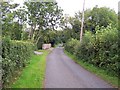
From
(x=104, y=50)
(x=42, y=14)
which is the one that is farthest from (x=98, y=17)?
(x=104, y=50)

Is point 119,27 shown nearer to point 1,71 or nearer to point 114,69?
point 114,69

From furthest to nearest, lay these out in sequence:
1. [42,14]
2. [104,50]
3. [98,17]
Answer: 1. [98,17]
2. [42,14]
3. [104,50]

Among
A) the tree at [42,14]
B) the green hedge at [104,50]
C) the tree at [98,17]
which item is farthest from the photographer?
the tree at [98,17]

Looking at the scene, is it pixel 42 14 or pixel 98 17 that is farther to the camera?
pixel 98 17

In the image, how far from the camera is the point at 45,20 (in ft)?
166

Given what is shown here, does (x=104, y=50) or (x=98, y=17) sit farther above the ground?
(x=98, y=17)

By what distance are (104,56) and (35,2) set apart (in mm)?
33496

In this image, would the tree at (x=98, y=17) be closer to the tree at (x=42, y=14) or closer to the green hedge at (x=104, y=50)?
the tree at (x=42, y=14)

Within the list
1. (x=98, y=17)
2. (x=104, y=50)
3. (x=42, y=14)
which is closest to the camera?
(x=104, y=50)

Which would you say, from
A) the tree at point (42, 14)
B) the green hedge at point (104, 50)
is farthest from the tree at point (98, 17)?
the green hedge at point (104, 50)

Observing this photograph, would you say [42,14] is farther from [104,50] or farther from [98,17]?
[104,50]

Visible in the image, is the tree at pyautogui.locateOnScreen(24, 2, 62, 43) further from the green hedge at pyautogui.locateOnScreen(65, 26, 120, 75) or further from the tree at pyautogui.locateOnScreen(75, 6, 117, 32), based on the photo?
the green hedge at pyautogui.locateOnScreen(65, 26, 120, 75)

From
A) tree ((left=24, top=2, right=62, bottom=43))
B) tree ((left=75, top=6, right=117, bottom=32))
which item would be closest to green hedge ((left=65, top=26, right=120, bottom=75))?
tree ((left=24, top=2, right=62, bottom=43))

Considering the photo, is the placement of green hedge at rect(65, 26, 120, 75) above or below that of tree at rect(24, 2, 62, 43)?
below
